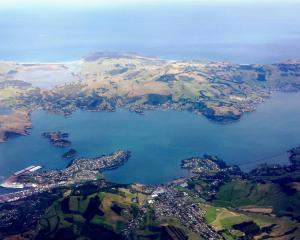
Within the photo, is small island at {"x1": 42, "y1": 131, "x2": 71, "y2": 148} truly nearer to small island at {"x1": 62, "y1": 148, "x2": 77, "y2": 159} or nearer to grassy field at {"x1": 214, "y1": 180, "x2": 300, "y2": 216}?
small island at {"x1": 62, "y1": 148, "x2": 77, "y2": 159}

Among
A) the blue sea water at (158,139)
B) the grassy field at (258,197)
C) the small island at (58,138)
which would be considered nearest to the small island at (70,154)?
the blue sea water at (158,139)

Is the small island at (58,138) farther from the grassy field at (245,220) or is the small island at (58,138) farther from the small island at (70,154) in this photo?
the grassy field at (245,220)

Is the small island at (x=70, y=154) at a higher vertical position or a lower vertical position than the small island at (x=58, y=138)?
lower

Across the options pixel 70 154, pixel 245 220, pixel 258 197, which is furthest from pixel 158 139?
pixel 245 220

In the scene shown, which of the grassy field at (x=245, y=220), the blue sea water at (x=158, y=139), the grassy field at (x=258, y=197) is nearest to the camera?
the grassy field at (x=245, y=220)

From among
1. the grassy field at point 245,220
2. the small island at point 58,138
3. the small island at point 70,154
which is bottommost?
the grassy field at point 245,220

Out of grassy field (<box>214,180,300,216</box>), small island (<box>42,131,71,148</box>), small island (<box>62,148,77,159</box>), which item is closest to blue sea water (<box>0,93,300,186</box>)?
small island (<box>62,148,77,159</box>)

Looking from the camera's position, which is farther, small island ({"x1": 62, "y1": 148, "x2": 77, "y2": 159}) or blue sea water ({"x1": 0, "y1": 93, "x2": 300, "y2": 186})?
small island ({"x1": 62, "y1": 148, "x2": 77, "y2": 159})

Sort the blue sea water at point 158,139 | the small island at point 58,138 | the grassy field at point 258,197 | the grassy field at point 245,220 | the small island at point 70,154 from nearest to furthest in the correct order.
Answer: the grassy field at point 245,220
the grassy field at point 258,197
the blue sea water at point 158,139
the small island at point 70,154
the small island at point 58,138

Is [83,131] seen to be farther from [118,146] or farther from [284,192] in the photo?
[284,192]
